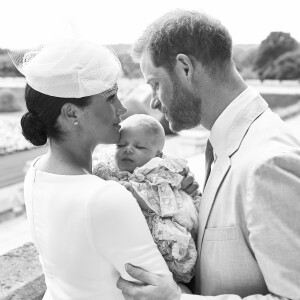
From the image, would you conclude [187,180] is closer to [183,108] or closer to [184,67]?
[183,108]

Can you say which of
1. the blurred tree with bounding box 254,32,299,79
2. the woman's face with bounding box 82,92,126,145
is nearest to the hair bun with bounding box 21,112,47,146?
the woman's face with bounding box 82,92,126,145

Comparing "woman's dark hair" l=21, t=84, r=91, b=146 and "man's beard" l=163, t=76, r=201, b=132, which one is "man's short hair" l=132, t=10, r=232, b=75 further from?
"woman's dark hair" l=21, t=84, r=91, b=146

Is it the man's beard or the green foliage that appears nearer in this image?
the man's beard

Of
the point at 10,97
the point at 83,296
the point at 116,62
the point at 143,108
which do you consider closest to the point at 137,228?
the point at 83,296

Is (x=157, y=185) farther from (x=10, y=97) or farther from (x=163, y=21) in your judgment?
(x=10, y=97)

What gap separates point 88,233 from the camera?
87 centimetres

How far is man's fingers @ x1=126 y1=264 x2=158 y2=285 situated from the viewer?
0.90 meters

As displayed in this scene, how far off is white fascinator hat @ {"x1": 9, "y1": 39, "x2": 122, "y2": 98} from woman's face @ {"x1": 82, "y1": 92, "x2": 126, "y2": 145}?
0.10ft

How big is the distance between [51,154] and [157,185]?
0.31 meters

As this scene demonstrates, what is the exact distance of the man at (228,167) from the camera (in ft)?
2.81

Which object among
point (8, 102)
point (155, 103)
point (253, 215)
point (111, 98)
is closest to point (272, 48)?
point (8, 102)

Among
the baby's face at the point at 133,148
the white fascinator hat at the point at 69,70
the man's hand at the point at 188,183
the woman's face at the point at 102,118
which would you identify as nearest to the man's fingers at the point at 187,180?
the man's hand at the point at 188,183

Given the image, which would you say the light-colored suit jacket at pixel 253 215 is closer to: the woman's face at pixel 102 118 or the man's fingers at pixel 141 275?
the man's fingers at pixel 141 275

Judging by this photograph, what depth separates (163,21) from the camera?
1129 millimetres
